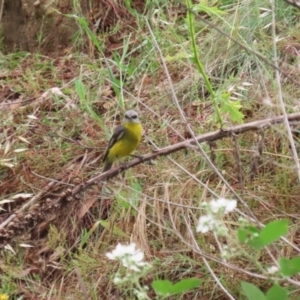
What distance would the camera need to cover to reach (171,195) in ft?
11.5

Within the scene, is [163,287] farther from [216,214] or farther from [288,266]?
[288,266]

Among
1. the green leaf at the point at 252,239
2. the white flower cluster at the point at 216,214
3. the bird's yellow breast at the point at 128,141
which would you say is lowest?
the bird's yellow breast at the point at 128,141

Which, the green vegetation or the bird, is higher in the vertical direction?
the bird

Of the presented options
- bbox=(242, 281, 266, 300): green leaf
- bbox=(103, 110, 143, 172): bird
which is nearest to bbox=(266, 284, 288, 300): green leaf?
bbox=(242, 281, 266, 300): green leaf

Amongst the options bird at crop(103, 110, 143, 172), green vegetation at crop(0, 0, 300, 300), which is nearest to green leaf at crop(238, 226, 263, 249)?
green vegetation at crop(0, 0, 300, 300)

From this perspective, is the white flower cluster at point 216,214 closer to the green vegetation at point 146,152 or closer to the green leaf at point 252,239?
the green leaf at point 252,239

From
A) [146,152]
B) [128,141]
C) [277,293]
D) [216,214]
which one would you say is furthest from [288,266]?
[146,152]

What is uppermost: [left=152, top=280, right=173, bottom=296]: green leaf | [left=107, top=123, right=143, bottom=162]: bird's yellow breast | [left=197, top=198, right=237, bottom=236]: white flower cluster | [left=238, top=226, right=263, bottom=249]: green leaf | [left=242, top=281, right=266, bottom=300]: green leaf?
[left=197, top=198, right=237, bottom=236]: white flower cluster

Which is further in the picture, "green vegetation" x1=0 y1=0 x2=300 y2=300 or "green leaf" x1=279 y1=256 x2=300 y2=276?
"green vegetation" x1=0 y1=0 x2=300 y2=300

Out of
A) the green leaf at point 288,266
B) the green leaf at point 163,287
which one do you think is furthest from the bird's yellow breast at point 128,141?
the green leaf at point 163,287

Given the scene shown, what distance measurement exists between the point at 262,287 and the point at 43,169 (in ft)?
5.31

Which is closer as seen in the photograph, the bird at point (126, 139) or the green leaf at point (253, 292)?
the green leaf at point (253, 292)

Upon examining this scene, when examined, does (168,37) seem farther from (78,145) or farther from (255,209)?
(255,209)

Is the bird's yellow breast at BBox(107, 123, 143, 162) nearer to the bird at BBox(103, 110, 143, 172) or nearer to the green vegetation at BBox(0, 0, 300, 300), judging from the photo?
the bird at BBox(103, 110, 143, 172)
